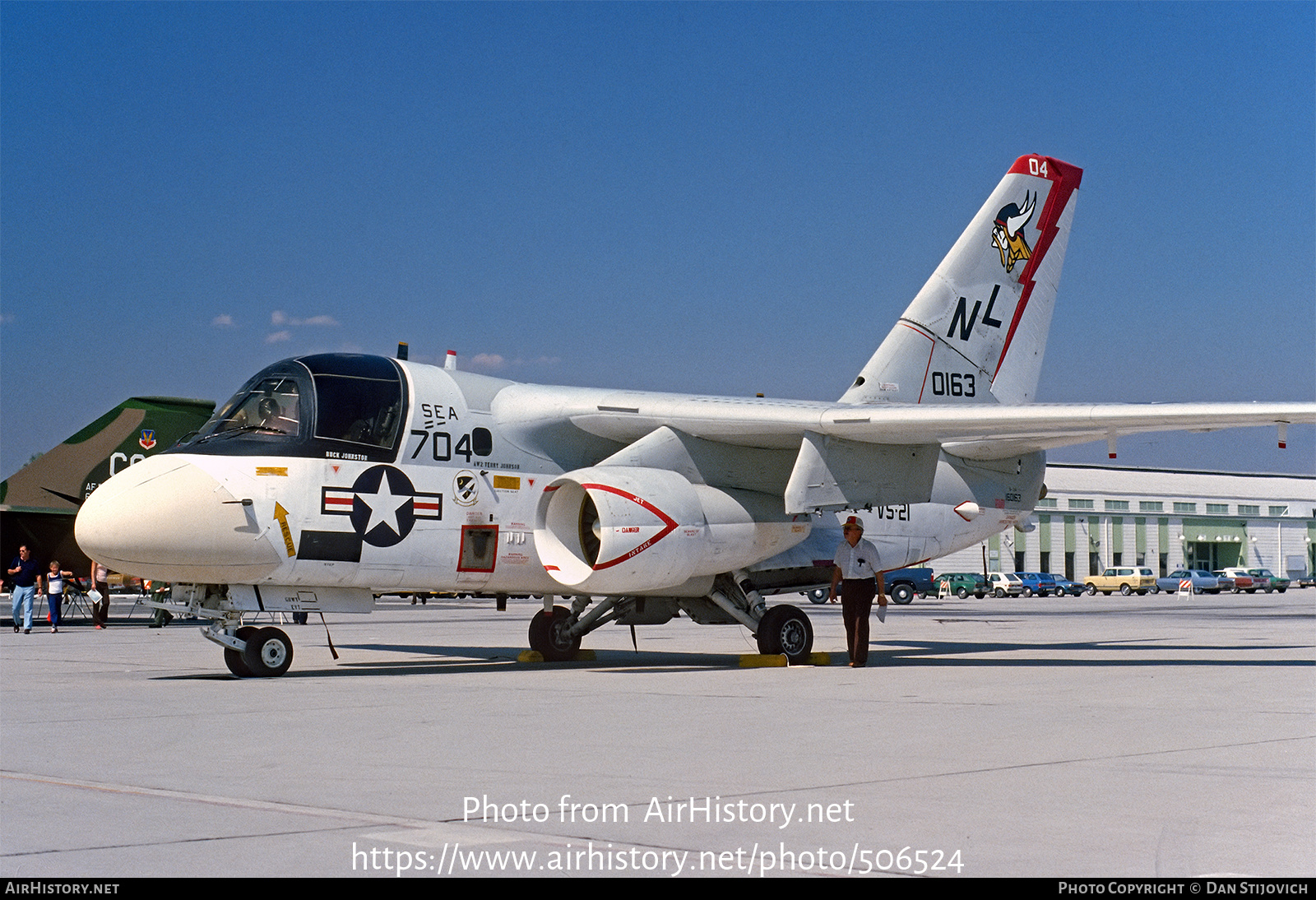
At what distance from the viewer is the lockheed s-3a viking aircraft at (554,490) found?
41.5ft

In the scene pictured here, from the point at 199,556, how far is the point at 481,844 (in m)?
8.18

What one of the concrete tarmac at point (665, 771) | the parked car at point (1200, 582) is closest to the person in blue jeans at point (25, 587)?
the concrete tarmac at point (665, 771)

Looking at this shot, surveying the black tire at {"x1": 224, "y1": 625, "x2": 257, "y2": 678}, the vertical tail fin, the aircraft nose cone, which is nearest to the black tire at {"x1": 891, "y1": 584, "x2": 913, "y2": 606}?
the vertical tail fin

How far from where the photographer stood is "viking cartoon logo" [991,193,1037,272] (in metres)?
18.0

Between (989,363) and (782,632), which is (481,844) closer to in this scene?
(782,632)

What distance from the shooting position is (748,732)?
27.5 feet

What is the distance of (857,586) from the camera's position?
1459cm

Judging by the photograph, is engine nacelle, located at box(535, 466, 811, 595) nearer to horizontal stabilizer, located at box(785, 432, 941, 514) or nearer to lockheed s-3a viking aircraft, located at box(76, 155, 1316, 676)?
lockheed s-3a viking aircraft, located at box(76, 155, 1316, 676)

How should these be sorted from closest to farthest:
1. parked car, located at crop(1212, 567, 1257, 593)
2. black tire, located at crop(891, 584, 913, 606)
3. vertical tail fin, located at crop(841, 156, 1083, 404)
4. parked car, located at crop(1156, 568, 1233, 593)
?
vertical tail fin, located at crop(841, 156, 1083, 404) < black tire, located at crop(891, 584, 913, 606) < parked car, located at crop(1212, 567, 1257, 593) < parked car, located at crop(1156, 568, 1233, 593)

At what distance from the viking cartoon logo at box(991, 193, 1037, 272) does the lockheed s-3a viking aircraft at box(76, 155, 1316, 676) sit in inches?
70.5

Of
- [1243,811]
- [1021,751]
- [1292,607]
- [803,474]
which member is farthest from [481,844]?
[1292,607]

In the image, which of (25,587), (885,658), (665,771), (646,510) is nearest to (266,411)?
(646,510)

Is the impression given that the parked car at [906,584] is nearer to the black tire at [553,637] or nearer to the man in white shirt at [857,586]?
the black tire at [553,637]

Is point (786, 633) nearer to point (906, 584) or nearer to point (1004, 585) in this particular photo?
point (906, 584)
